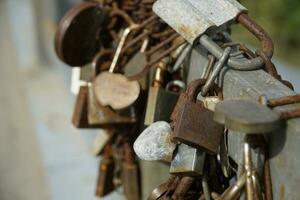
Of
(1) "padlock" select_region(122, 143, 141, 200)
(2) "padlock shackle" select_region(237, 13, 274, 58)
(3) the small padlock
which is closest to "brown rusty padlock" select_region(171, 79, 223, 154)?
(2) "padlock shackle" select_region(237, 13, 274, 58)

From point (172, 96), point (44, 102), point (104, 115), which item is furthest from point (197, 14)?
point (44, 102)

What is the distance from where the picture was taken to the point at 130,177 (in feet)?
3.14

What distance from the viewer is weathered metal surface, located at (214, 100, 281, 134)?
0.44m

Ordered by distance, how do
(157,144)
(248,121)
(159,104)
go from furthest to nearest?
(159,104)
(157,144)
(248,121)

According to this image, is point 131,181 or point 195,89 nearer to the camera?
point 195,89

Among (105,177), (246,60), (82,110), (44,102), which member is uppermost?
(246,60)

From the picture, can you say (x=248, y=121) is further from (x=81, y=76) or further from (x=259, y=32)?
(x=81, y=76)

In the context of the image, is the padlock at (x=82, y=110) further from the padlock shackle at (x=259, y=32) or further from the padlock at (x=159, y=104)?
the padlock shackle at (x=259, y=32)

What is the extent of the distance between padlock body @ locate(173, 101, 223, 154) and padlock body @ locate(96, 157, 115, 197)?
460 millimetres

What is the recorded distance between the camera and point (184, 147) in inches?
21.7

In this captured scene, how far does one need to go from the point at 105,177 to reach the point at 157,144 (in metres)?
0.45

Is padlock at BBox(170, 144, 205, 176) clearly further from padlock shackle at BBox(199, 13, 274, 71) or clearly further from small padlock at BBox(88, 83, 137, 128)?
small padlock at BBox(88, 83, 137, 128)

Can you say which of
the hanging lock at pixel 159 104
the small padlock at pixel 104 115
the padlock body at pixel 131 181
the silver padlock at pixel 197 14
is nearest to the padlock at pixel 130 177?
the padlock body at pixel 131 181

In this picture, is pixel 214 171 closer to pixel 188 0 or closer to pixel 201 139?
pixel 201 139
